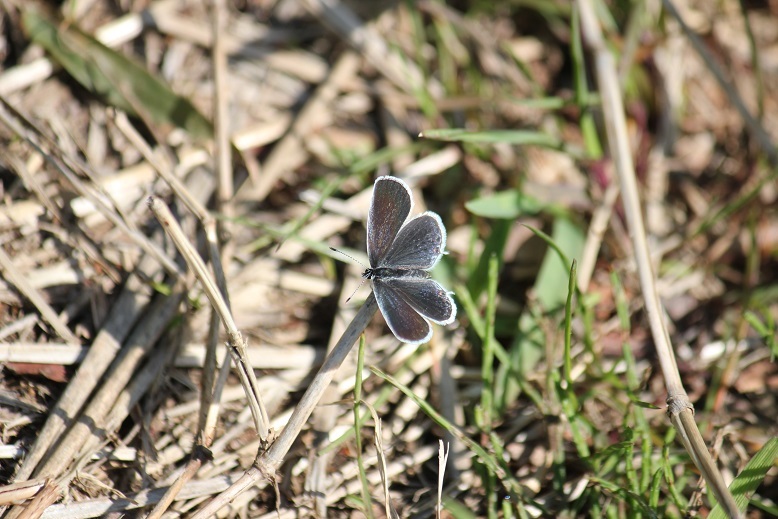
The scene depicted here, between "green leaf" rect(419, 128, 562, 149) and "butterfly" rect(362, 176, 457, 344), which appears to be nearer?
"butterfly" rect(362, 176, 457, 344)

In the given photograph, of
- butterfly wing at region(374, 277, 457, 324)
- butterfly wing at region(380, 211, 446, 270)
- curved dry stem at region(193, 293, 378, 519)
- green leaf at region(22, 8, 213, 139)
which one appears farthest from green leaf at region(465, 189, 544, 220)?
green leaf at region(22, 8, 213, 139)

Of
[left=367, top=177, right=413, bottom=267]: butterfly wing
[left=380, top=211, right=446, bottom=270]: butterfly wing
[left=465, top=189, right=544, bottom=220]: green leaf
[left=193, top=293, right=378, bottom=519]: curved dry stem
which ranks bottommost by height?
[left=193, top=293, right=378, bottom=519]: curved dry stem

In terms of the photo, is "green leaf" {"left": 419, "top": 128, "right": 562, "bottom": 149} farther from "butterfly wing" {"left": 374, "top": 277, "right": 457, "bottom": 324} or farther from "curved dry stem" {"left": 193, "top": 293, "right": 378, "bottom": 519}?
"curved dry stem" {"left": 193, "top": 293, "right": 378, "bottom": 519}

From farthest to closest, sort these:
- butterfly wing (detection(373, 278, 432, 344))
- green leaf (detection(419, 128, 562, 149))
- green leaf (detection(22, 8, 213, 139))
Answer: green leaf (detection(22, 8, 213, 139))
green leaf (detection(419, 128, 562, 149))
butterfly wing (detection(373, 278, 432, 344))

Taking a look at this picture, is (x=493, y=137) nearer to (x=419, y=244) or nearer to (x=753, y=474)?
(x=419, y=244)

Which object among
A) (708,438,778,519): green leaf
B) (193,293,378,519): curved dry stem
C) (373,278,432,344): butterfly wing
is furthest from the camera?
(708,438,778,519): green leaf

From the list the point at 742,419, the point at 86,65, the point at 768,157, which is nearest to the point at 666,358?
the point at 742,419

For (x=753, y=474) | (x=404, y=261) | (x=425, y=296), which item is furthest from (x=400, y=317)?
(x=753, y=474)
